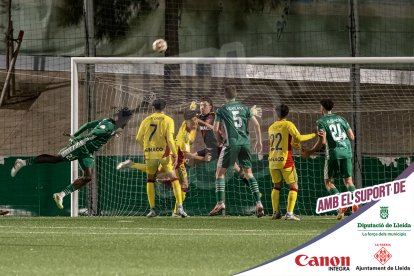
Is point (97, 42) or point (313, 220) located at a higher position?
point (97, 42)

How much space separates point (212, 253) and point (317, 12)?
10.8 meters

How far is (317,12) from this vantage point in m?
20.6

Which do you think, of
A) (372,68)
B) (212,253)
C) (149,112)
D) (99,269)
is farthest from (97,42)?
(99,269)

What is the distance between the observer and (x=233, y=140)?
17.6 meters

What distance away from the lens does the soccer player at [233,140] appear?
17453 millimetres

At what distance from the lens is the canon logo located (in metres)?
7.10

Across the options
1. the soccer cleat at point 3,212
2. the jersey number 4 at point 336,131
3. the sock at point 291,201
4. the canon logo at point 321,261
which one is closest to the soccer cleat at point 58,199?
the soccer cleat at point 3,212

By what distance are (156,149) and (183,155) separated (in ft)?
4.67

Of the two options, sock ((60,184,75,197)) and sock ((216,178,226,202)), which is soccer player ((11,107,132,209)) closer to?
sock ((60,184,75,197))

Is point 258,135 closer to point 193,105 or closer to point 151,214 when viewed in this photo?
point 151,214

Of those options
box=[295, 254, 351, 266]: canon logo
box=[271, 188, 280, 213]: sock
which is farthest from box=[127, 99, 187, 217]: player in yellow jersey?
box=[295, 254, 351, 266]: canon logo

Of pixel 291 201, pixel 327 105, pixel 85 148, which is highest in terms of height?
pixel 327 105

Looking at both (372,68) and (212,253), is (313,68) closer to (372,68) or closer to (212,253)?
(372,68)

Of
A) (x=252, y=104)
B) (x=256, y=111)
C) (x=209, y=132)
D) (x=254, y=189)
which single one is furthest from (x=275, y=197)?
(x=252, y=104)
